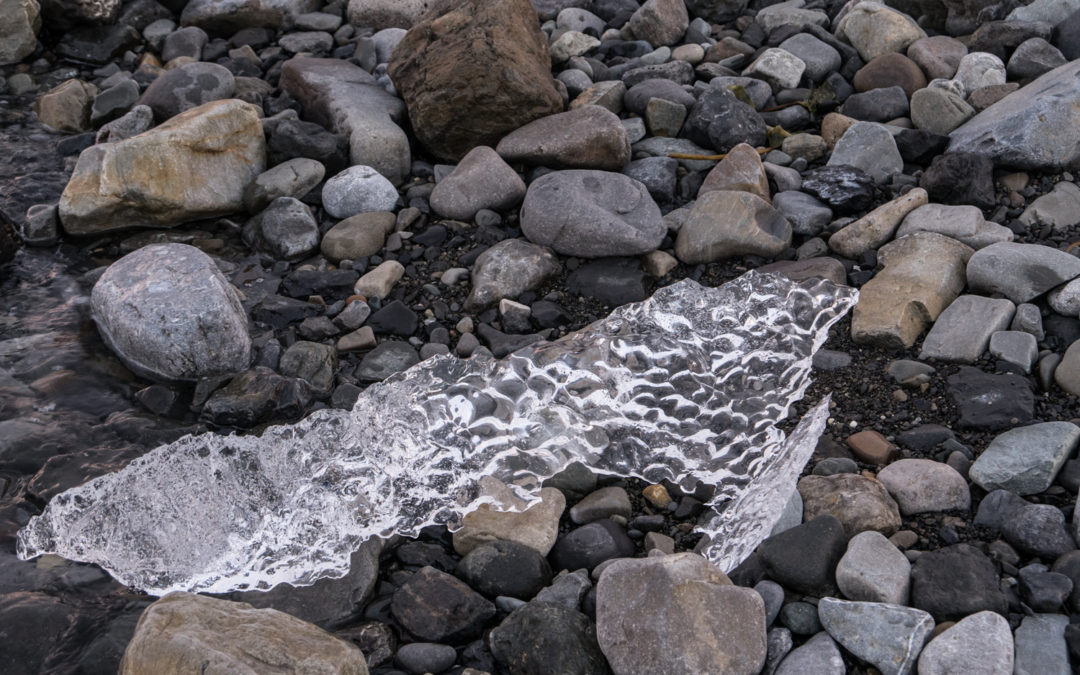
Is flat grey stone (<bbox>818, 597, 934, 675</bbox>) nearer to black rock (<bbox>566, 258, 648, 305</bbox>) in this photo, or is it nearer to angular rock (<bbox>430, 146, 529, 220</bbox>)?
black rock (<bbox>566, 258, 648, 305</bbox>)

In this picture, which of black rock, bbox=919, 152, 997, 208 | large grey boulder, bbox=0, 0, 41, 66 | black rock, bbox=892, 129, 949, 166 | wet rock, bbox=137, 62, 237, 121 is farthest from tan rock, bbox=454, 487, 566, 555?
large grey boulder, bbox=0, 0, 41, 66

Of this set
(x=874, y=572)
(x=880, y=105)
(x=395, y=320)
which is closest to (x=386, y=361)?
(x=395, y=320)

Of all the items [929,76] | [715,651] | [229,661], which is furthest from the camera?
[929,76]

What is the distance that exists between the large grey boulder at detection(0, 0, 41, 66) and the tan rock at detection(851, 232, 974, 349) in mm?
5377

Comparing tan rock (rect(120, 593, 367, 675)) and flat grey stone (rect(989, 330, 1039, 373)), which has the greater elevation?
flat grey stone (rect(989, 330, 1039, 373))

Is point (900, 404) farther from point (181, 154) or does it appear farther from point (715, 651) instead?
point (181, 154)

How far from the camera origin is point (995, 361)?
327 cm

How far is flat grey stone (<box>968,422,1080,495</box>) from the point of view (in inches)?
108

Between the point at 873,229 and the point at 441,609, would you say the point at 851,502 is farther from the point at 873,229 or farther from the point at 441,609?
the point at 873,229

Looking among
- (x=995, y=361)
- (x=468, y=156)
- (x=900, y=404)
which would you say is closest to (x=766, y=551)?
(x=900, y=404)

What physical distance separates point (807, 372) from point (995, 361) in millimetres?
619


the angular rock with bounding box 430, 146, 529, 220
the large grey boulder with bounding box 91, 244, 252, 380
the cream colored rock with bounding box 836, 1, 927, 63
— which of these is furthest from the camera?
the cream colored rock with bounding box 836, 1, 927, 63

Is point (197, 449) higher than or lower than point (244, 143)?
lower

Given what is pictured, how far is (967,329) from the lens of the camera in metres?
3.36
